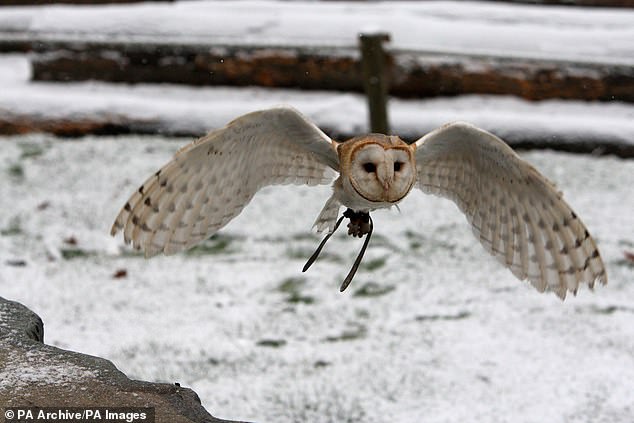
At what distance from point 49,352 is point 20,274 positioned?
2051 millimetres

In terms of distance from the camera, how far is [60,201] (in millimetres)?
5684

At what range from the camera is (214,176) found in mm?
2830

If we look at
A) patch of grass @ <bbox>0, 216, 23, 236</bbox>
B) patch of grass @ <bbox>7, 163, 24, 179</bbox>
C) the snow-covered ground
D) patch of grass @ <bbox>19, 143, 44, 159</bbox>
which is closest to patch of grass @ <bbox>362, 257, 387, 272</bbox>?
the snow-covered ground

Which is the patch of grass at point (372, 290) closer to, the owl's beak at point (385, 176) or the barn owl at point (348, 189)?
the barn owl at point (348, 189)

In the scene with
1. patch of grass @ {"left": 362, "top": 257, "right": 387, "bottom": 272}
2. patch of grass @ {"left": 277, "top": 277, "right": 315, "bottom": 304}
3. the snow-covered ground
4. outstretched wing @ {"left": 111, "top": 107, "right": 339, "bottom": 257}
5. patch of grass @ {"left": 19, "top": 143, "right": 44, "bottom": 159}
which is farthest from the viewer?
patch of grass @ {"left": 19, "top": 143, "right": 44, "bottom": 159}

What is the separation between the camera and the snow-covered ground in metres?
3.83

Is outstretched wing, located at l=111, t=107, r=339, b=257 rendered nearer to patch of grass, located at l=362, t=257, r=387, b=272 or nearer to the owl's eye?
the owl's eye

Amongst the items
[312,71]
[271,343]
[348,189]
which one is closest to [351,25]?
[312,71]

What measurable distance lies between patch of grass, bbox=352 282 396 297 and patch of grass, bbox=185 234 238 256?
2.52 ft

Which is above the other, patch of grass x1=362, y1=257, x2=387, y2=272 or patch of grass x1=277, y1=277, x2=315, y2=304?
patch of grass x1=362, y1=257, x2=387, y2=272

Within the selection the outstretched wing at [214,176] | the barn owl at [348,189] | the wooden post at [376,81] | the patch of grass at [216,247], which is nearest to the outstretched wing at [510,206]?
the barn owl at [348,189]

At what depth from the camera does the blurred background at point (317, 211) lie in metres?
3.98

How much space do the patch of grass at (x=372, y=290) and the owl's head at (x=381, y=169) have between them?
2.23 metres

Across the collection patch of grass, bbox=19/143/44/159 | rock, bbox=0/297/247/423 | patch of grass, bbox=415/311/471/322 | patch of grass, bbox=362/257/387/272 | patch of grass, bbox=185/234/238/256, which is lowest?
patch of grass, bbox=415/311/471/322
